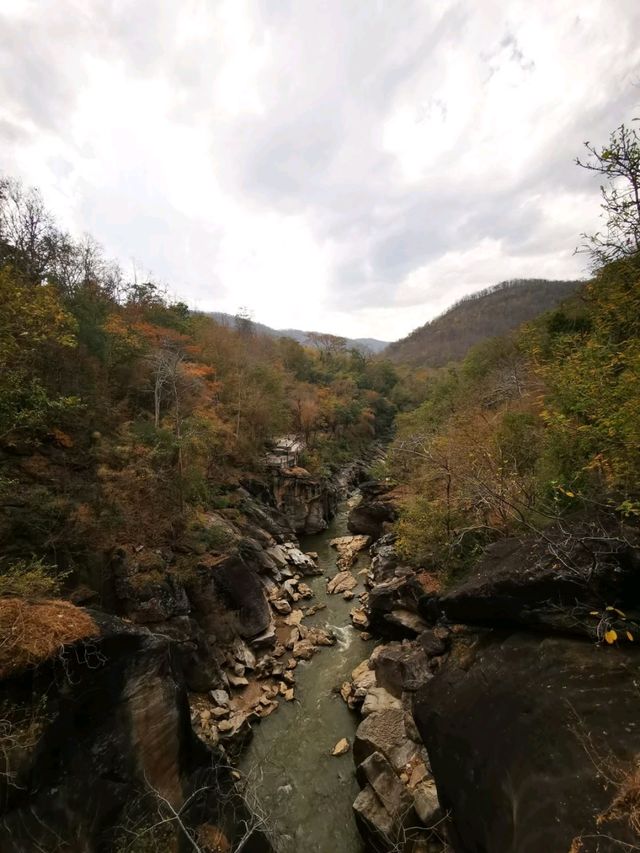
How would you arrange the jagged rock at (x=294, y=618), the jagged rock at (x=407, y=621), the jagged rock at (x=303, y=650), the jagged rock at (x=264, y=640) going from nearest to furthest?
the jagged rock at (x=407, y=621) < the jagged rock at (x=303, y=650) < the jagged rock at (x=264, y=640) < the jagged rock at (x=294, y=618)

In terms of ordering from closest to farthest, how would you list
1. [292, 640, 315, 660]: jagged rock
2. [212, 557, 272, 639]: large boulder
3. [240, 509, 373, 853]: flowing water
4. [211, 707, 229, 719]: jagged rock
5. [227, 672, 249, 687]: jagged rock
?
[240, 509, 373, 853]: flowing water
[211, 707, 229, 719]: jagged rock
[227, 672, 249, 687]: jagged rock
[292, 640, 315, 660]: jagged rock
[212, 557, 272, 639]: large boulder

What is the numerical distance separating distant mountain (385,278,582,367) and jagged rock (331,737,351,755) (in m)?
83.7

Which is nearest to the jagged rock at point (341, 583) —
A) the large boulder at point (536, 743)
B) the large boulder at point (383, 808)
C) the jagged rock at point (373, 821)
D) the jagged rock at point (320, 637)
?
the jagged rock at point (320, 637)

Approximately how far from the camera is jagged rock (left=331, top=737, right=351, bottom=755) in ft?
30.2

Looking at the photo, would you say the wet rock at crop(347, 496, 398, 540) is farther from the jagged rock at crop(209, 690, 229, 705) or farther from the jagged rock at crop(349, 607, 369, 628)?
the jagged rock at crop(209, 690, 229, 705)

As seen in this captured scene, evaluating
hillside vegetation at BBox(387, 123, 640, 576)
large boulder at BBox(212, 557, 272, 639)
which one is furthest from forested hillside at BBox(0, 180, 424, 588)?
hillside vegetation at BBox(387, 123, 640, 576)

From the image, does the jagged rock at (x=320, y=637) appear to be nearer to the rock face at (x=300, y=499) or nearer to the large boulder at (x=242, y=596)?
the large boulder at (x=242, y=596)

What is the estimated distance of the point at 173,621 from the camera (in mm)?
11188

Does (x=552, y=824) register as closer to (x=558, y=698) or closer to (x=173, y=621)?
(x=558, y=698)

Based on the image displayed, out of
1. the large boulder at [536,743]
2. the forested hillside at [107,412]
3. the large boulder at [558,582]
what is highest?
the forested hillside at [107,412]

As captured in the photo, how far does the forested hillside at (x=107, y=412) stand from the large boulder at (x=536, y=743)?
311 inches

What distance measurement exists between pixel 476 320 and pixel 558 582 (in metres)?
122

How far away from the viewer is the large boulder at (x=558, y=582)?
18.9 ft

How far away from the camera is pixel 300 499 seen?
23.9 m
